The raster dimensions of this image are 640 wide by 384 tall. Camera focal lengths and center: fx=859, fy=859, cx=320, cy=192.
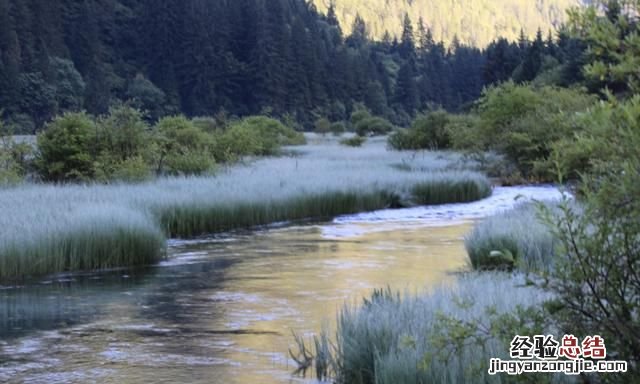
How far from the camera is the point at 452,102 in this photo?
132 meters

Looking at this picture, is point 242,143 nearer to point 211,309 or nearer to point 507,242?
point 507,242

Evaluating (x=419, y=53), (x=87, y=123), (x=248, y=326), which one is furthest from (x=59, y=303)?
(x=419, y=53)

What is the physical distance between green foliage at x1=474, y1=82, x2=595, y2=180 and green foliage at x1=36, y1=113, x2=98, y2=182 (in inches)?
623

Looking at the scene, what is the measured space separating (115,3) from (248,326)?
9840 cm

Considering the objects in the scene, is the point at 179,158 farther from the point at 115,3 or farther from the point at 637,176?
the point at 115,3

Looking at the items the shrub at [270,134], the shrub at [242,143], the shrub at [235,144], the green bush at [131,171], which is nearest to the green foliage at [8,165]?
the green bush at [131,171]

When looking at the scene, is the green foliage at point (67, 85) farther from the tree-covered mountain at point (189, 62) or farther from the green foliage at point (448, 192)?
the green foliage at point (448, 192)

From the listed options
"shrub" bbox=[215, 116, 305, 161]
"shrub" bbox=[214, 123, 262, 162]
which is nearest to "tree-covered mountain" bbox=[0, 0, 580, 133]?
"shrub" bbox=[215, 116, 305, 161]

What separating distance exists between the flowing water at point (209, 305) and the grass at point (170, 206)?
612 mm

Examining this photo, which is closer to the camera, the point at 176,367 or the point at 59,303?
the point at 176,367

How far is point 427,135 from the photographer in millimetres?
48375

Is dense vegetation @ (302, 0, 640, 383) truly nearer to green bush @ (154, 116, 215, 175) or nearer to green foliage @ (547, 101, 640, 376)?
green foliage @ (547, 101, 640, 376)

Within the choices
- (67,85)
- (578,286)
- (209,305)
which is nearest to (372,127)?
(67,85)

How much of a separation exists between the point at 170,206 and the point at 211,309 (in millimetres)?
8382
